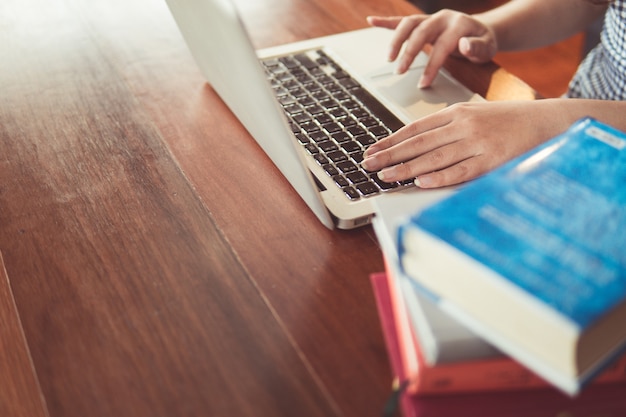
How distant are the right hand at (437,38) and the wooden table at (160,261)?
0.13ft

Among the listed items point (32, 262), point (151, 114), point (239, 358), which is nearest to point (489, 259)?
point (239, 358)

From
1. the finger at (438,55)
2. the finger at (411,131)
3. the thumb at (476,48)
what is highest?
the finger at (411,131)

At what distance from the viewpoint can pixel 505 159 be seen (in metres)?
0.85

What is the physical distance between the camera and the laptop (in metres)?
0.77

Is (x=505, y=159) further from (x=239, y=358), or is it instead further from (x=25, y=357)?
(x=25, y=357)

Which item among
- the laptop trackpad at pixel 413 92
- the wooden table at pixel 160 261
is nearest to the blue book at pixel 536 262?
the wooden table at pixel 160 261

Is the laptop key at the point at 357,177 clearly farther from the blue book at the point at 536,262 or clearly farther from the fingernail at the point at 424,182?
the blue book at the point at 536,262

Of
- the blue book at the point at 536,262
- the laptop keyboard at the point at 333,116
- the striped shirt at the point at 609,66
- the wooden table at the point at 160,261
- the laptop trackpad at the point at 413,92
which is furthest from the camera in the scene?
the striped shirt at the point at 609,66

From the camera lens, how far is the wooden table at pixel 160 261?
638 millimetres

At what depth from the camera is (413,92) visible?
3.46 feet

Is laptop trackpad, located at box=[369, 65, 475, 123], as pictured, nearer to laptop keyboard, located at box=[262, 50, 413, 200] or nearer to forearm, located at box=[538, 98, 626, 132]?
laptop keyboard, located at box=[262, 50, 413, 200]

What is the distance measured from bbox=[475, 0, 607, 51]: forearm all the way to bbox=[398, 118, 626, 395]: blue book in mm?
686

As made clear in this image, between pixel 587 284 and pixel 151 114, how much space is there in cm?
68

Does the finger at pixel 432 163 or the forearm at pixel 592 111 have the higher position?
the finger at pixel 432 163
